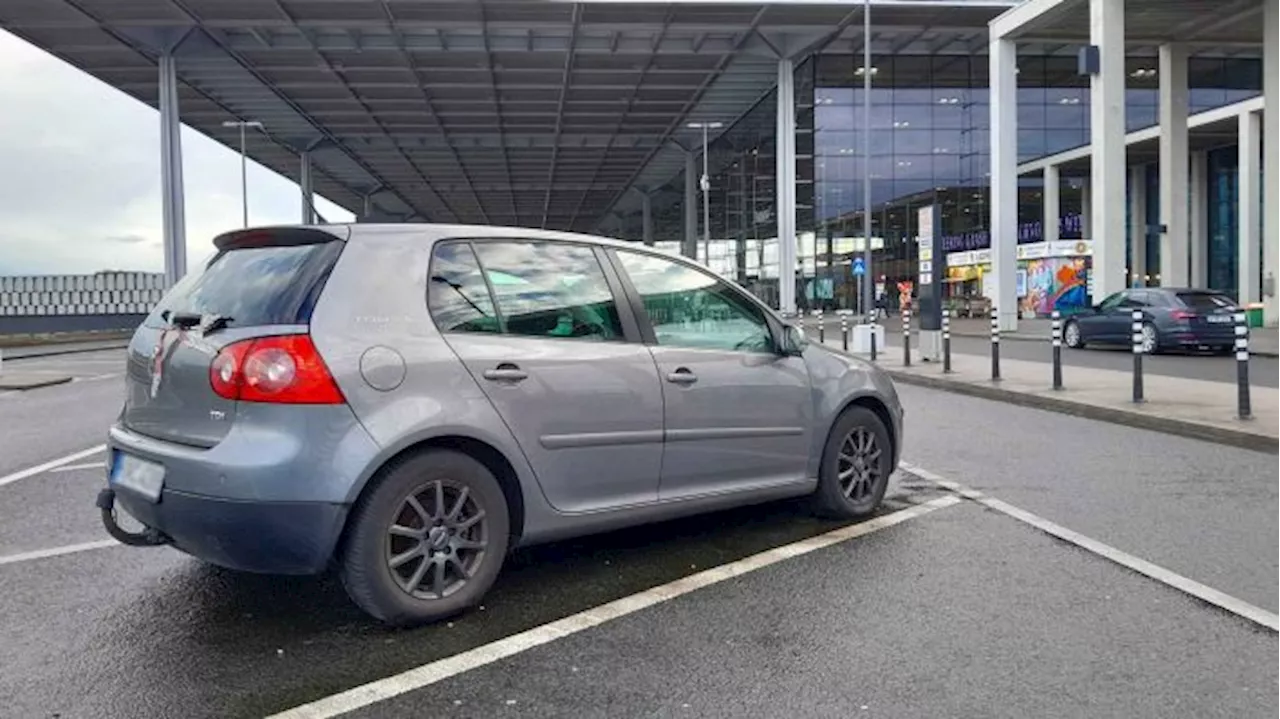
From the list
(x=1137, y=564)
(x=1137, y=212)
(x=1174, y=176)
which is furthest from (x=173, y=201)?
(x=1137, y=212)

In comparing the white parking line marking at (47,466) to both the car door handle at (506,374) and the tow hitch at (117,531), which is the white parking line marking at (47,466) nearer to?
the tow hitch at (117,531)

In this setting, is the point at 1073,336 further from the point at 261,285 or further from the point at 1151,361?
the point at 261,285

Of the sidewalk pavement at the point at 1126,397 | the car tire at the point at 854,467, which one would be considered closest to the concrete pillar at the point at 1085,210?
the sidewalk pavement at the point at 1126,397

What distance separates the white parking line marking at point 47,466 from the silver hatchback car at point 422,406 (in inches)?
164

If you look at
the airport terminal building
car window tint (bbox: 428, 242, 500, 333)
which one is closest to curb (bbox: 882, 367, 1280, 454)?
the airport terminal building

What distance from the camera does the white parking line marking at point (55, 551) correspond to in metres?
5.27

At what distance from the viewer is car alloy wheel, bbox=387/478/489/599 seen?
402 cm

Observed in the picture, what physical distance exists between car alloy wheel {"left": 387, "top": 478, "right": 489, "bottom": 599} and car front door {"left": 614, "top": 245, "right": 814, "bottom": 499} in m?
1.09

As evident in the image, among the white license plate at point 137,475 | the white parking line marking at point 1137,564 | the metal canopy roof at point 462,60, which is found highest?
the metal canopy roof at point 462,60

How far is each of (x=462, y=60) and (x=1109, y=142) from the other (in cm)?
2168

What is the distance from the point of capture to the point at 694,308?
5.26 m

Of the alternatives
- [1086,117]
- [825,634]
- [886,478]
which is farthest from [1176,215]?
[825,634]

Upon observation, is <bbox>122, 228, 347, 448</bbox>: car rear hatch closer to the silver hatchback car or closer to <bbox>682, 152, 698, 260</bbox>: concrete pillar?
the silver hatchback car

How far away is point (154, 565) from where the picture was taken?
511 centimetres
